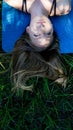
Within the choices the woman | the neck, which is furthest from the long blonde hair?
the neck

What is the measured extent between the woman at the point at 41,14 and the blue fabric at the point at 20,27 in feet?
0.23

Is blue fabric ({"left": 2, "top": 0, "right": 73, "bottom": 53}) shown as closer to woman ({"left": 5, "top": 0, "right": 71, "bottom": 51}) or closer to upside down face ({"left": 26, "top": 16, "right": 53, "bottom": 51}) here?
woman ({"left": 5, "top": 0, "right": 71, "bottom": 51})

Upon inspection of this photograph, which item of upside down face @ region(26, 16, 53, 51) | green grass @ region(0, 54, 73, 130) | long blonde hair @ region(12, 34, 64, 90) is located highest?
upside down face @ region(26, 16, 53, 51)

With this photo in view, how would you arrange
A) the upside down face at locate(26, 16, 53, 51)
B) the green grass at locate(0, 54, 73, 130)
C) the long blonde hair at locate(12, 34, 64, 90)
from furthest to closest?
the green grass at locate(0, 54, 73, 130)
the long blonde hair at locate(12, 34, 64, 90)
the upside down face at locate(26, 16, 53, 51)

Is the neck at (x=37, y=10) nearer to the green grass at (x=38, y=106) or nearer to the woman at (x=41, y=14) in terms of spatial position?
the woman at (x=41, y=14)

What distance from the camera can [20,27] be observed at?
→ 2217 millimetres

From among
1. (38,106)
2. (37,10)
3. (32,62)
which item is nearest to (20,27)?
(37,10)

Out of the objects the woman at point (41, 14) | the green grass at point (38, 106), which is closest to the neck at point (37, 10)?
the woman at point (41, 14)

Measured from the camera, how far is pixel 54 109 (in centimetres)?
218

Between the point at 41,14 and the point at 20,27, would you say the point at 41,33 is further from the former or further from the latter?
the point at 20,27

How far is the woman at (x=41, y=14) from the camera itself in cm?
187

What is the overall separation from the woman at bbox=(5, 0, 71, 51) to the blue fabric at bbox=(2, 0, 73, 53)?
70mm

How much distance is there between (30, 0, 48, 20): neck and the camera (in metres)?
2.05

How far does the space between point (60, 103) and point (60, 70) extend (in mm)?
275
